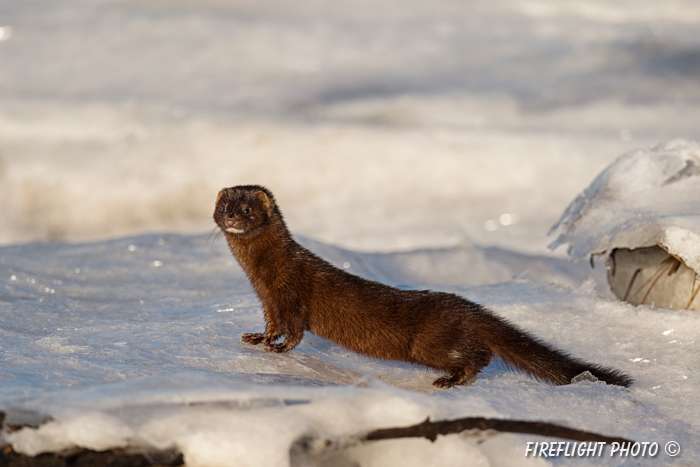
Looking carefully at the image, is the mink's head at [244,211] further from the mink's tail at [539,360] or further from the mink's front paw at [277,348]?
the mink's tail at [539,360]

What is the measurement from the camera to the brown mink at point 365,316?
2.88 m

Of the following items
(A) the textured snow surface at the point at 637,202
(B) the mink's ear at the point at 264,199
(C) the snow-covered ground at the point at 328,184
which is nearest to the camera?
(C) the snow-covered ground at the point at 328,184

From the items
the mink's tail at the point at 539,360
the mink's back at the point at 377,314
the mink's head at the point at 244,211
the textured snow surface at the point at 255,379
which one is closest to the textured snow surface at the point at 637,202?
the textured snow surface at the point at 255,379

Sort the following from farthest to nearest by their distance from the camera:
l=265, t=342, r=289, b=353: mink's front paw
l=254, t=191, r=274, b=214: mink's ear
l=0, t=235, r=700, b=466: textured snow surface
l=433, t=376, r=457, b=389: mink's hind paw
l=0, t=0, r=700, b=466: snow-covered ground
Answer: l=254, t=191, r=274, b=214: mink's ear
l=265, t=342, r=289, b=353: mink's front paw
l=433, t=376, r=457, b=389: mink's hind paw
l=0, t=0, r=700, b=466: snow-covered ground
l=0, t=235, r=700, b=466: textured snow surface

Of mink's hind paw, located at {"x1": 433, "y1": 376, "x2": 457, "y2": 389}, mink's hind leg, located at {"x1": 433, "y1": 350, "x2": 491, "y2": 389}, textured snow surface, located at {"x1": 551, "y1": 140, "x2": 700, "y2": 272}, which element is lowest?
mink's hind paw, located at {"x1": 433, "y1": 376, "x2": 457, "y2": 389}

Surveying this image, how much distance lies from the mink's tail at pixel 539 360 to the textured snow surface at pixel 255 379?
0.07 m

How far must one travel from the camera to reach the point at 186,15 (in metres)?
10.9

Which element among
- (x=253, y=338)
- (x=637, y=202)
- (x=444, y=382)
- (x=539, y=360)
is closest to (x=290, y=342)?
(x=253, y=338)

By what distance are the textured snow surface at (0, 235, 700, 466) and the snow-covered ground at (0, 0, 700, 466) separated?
0.5 inches

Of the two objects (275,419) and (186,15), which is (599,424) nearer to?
(275,419)

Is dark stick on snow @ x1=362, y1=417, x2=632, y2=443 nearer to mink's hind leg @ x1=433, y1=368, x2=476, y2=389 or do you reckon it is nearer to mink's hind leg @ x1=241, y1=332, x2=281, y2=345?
mink's hind leg @ x1=433, y1=368, x2=476, y2=389

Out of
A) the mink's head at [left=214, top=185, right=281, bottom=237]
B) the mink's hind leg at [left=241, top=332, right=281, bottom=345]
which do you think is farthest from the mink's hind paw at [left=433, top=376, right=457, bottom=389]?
the mink's head at [left=214, top=185, right=281, bottom=237]

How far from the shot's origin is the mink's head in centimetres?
309

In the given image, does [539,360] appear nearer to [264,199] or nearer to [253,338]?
[253,338]
